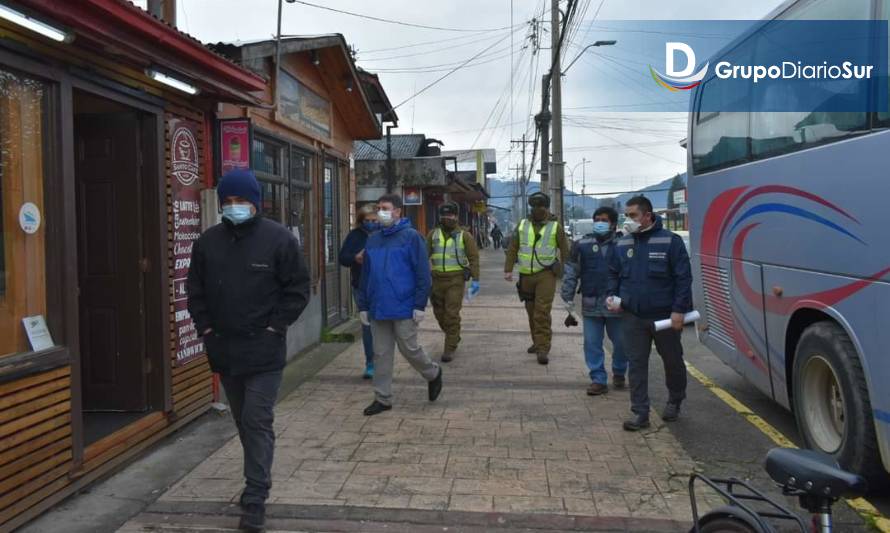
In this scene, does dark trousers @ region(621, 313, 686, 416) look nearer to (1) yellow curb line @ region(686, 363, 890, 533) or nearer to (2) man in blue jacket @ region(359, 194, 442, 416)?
(1) yellow curb line @ region(686, 363, 890, 533)

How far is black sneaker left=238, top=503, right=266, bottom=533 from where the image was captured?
145 inches

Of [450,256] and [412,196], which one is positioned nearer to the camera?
[450,256]

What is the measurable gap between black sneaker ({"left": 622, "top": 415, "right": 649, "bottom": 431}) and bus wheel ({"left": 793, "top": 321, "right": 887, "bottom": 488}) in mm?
1085

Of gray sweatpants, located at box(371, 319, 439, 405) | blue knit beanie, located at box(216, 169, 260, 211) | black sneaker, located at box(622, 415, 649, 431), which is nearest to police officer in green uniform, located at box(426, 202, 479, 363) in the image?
gray sweatpants, located at box(371, 319, 439, 405)

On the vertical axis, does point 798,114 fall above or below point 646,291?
above

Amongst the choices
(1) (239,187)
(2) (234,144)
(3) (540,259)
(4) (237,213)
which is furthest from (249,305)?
(3) (540,259)

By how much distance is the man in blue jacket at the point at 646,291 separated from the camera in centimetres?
537

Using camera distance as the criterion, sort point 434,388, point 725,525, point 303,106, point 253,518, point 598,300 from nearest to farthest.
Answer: point 725,525 < point 253,518 < point 434,388 < point 598,300 < point 303,106

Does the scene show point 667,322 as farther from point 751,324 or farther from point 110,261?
point 110,261

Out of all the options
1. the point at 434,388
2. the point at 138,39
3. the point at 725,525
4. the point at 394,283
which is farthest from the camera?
the point at 434,388

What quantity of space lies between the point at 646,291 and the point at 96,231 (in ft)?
13.7

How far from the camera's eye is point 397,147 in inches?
1043

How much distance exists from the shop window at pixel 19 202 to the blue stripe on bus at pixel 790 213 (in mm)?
4618

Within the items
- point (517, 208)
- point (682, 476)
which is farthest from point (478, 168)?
point (682, 476)
